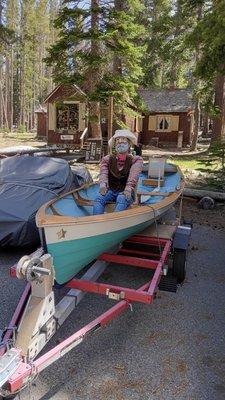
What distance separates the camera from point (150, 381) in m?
3.21

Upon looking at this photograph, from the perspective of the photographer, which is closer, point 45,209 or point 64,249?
point 64,249

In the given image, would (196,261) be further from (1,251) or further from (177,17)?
(177,17)

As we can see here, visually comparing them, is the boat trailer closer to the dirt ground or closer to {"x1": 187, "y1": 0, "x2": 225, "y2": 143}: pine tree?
the dirt ground

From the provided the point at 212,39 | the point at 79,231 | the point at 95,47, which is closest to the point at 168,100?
the point at 95,47

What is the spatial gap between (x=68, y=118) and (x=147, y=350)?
23.8 meters

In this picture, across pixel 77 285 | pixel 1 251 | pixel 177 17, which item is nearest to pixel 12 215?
pixel 1 251

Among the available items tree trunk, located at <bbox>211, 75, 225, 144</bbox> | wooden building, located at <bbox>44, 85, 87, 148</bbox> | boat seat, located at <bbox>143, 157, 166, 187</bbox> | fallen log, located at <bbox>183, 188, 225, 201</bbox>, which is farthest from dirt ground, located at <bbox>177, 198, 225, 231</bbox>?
wooden building, located at <bbox>44, 85, 87, 148</bbox>

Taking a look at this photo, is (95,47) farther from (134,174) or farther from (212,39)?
(134,174)

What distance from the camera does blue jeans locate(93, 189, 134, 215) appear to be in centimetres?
495

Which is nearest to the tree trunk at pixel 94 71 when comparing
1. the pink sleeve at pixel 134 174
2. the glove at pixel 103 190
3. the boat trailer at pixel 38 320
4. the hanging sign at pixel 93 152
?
the hanging sign at pixel 93 152

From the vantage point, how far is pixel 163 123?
30.2 metres

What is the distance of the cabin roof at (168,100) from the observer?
98.0 ft

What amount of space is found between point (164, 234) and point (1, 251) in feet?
9.12

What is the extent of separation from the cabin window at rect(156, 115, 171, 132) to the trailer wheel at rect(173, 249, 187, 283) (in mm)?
26162
